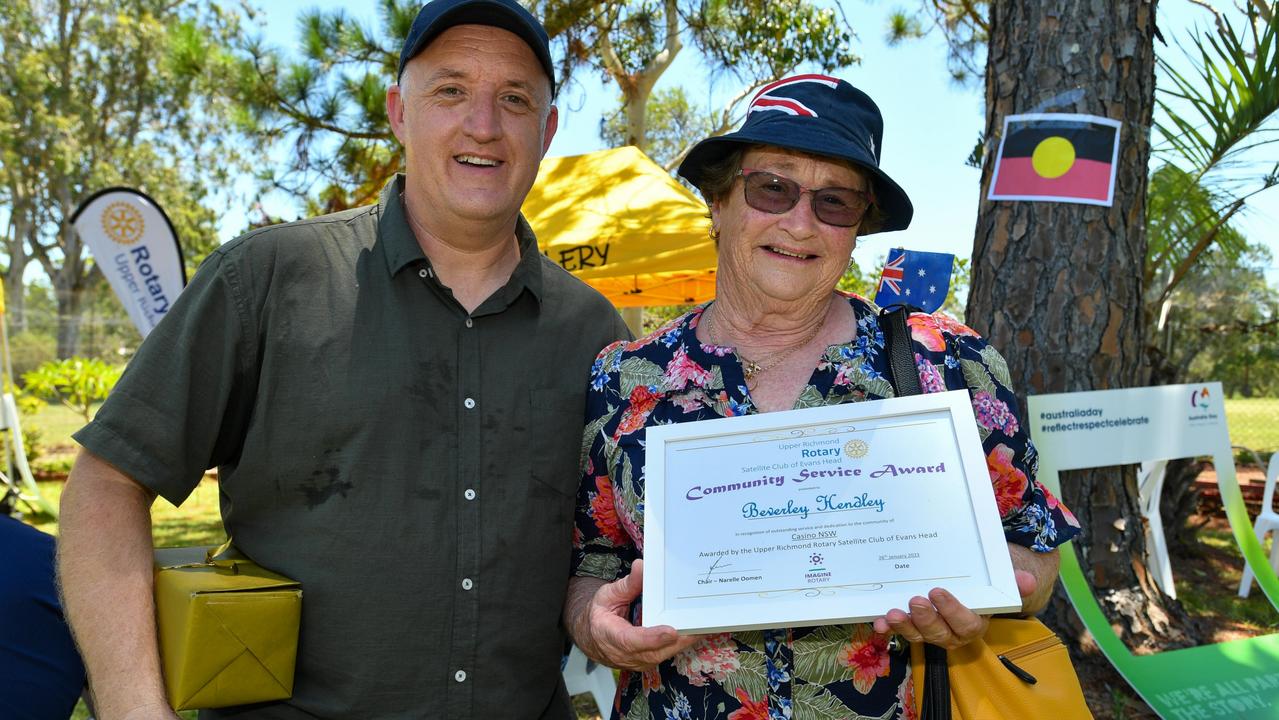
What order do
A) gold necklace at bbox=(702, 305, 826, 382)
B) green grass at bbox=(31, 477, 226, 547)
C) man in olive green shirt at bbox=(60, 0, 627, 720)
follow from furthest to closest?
green grass at bbox=(31, 477, 226, 547), gold necklace at bbox=(702, 305, 826, 382), man in olive green shirt at bbox=(60, 0, 627, 720)

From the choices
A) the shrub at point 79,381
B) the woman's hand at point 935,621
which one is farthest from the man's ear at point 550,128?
the shrub at point 79,381

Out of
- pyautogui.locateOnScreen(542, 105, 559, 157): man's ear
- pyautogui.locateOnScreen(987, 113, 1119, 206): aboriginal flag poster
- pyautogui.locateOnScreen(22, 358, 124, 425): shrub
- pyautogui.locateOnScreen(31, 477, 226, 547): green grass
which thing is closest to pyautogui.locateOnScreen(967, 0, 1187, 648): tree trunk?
pyautogui.locateOnScreen(987, 113, 1119, 206): aboriginal flag poster

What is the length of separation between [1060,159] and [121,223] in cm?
787

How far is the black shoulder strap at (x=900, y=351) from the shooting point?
1.84m

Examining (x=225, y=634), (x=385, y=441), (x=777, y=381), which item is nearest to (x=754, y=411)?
(x=777, y=381)

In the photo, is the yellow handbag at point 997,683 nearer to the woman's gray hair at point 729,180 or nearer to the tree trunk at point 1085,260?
the woman's gray hair at point 729,180

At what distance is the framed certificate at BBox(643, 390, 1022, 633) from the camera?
158cm

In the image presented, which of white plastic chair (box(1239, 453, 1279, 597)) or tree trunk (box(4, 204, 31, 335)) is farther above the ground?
tree trunk (box(4, 204, 31, 335))

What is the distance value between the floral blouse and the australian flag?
6.68 feet

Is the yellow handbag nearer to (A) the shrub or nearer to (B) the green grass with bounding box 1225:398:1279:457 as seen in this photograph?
(A) the shrub

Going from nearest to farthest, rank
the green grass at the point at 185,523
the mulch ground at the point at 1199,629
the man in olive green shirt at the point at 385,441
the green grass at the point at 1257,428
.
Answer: the man in olive green shirt at the point at 385,441 < the mulch ground at the point at 1199,629 < the green grass at the point at 185,523 < the green grass at the point at 1257,428

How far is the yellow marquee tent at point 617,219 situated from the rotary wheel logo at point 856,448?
5.49 m

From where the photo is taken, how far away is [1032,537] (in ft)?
5.99

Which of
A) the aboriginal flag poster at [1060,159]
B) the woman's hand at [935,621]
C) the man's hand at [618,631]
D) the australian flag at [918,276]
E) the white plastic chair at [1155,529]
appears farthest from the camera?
the white plastic chair at [1155,529]
